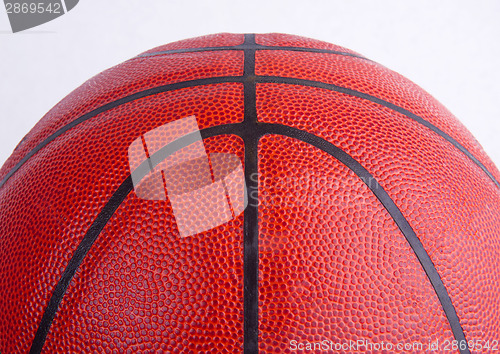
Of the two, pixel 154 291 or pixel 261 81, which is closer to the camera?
pixel 154 291

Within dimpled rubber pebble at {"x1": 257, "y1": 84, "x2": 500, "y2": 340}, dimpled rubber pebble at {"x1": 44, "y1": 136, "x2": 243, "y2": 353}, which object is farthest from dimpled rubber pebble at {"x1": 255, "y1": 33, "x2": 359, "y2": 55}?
dimpled rubber pebble at {"x1": 44, "y1": 136, "x2": 243, "y2": 353}

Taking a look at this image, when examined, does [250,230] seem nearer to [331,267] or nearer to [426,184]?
[331,267]

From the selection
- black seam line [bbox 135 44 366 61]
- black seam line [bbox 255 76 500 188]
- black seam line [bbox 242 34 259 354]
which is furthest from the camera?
black seam line [bbox 135 44 366 61]

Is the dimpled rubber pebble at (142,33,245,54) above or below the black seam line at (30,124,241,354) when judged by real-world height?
above

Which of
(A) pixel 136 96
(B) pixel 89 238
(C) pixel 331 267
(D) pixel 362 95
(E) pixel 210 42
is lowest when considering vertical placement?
(C) pixel 331 267

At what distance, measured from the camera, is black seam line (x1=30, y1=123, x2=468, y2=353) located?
30.0 inches

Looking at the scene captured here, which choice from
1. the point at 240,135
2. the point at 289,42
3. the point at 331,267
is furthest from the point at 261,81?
the point at 331,267

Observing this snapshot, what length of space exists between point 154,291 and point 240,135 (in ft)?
0.94

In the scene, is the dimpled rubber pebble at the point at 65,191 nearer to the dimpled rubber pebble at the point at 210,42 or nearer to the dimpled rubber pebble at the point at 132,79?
the dimpled rubber pebble at the point at 132,79

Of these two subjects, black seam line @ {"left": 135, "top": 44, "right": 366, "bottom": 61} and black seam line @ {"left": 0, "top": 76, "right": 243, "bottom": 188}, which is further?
black seam line @ {"left": 135, "top": 44, "right": 366, "bottom": 61}

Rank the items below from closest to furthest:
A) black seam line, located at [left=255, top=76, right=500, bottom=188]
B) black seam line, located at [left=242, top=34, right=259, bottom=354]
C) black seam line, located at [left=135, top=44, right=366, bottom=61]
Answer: black seam line, located at [left=242, top=34, right=259, bottom=354] → black seam line, located at [left=255, top=76, right=500, bottom=188] → black seam line, located at [left=135, top=44, right=366, bottom=61]

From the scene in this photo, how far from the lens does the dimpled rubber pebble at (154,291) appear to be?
0.71 meters

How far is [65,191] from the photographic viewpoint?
0.82 metres

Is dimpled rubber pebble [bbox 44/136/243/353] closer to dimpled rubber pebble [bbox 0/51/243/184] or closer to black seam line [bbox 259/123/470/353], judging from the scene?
black seam line [bbox 259/123/470/353]
